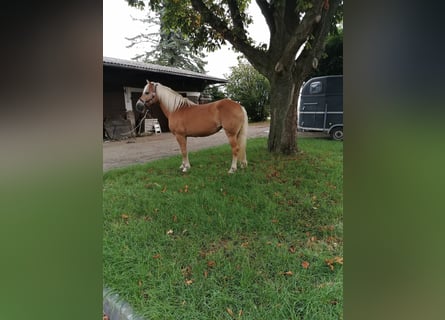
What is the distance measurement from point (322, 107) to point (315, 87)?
0.58 feet

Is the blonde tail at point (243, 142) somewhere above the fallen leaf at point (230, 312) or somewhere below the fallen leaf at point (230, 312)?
above

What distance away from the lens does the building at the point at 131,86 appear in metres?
1.44

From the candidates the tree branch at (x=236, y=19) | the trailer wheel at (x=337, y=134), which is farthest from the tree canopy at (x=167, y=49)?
the trailer wheel at (x=337, y=134)

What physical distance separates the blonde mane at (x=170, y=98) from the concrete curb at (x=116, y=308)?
103 cm

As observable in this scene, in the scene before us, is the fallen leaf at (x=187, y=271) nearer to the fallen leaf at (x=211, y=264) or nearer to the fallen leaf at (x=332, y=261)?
the fallen leaf at (x=211, y=264)

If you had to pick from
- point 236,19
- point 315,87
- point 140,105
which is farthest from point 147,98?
point 315,87

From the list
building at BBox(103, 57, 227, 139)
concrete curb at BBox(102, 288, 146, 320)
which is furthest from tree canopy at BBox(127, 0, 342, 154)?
concrete curb at BBox(102, 288, 146, 320)

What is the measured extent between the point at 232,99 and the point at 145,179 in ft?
2.36

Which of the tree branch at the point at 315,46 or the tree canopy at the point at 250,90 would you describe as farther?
the tree canopy at the point at 250,90

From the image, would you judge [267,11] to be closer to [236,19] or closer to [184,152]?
[236,19]

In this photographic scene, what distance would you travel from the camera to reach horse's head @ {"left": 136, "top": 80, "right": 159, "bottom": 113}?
1655 millimetres
